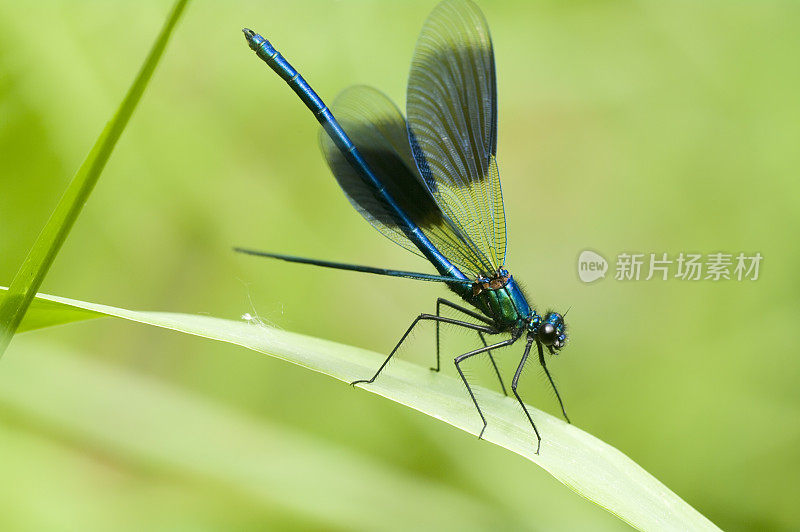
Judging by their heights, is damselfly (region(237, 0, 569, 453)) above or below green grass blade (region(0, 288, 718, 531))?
above

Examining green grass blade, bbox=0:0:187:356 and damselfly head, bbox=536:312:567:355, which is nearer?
green grass blade, bbox=0:0:187:356

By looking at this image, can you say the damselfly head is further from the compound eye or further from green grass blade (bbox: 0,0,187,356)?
green grass blade (bbox: 0,0,187,356)

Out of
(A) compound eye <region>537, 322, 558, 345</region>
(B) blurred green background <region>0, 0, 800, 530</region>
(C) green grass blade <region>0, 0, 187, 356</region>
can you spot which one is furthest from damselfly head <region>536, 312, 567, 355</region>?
(C) green grass blade <region>0, 0, 187, 356</region>

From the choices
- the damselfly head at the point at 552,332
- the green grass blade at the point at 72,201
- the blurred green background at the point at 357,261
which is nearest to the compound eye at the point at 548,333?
the damselfly head at the point at 552,332

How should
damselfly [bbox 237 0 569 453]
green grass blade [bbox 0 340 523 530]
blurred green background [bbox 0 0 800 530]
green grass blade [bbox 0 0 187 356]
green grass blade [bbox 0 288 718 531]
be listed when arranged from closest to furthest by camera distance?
green grass blade [bbox 0 0 187 356] < green grass blade [bbox 0 288 718 531] < green grass blade [bbox 0 340 523 530] < blurred green background [bbox 0 0 800 530] < damselfly [bbox 237 0 569 453]

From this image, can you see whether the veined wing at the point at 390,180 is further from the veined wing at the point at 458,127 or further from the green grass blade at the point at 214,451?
the green grass blade at the point at 214,451

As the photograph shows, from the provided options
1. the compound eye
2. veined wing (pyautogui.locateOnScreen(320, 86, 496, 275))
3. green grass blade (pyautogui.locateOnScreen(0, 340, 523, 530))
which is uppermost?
veined wing (pyautogui.locateOnScreen(320, 86, 496, 275))
